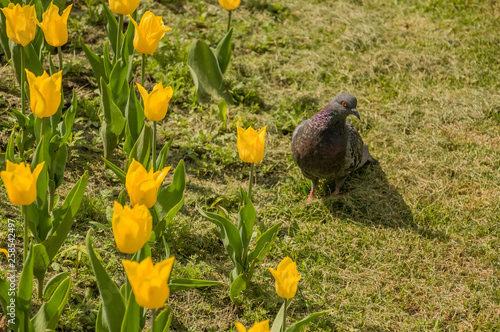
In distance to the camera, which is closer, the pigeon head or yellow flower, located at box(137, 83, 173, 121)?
yellow flower, located at box(137, 83, 173, 121)

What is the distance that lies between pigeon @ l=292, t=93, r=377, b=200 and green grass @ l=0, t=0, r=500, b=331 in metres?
0.30

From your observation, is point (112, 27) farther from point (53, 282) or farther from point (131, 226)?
point (131, 226)

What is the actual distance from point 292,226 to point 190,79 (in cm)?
171

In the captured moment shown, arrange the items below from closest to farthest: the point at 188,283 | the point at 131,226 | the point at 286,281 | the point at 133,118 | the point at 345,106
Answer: the point at 131,226 < the point at 286,281 < the point at 188,283 < the point at 133,118 < the point at 345,106

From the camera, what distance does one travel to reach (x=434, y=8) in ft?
19.7

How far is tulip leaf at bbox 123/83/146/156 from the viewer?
3.31m

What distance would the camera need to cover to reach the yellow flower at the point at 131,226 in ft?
6.47

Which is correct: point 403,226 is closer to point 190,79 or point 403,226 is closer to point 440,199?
point 440,199

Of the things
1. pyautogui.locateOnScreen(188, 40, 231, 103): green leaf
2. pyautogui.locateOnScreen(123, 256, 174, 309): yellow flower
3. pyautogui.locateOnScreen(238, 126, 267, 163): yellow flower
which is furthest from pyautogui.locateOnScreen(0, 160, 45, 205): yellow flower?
pyautogui.locateOnScreen(188, 40, 231, 103): green leaf

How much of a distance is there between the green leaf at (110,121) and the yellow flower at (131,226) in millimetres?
1563

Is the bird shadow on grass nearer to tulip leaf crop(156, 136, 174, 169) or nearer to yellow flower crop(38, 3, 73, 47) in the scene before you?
tulip leaf crop(156, 136, 174, 169)

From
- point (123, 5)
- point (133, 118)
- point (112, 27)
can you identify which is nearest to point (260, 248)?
point (133, 118)

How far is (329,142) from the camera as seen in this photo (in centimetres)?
367

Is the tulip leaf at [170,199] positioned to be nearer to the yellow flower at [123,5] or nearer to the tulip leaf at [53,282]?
the tulip leaf at [53,282]
